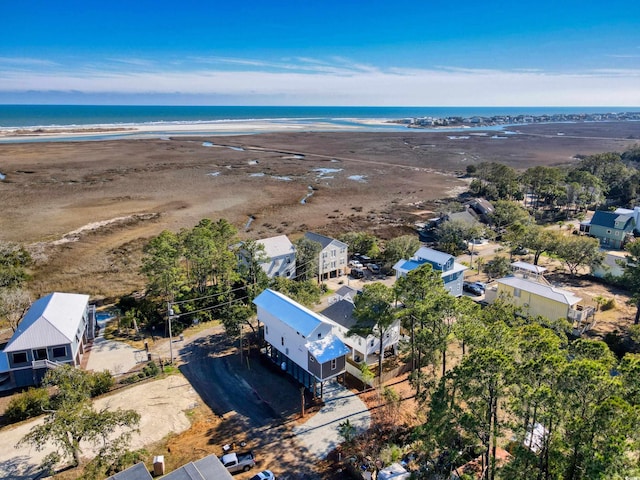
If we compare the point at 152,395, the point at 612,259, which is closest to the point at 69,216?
the point at 152,395

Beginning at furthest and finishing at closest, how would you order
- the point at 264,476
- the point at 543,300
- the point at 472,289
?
the point at 472,289
the point at 543,300
the point at 264,476

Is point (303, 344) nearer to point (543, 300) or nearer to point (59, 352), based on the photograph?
point (59, 352)

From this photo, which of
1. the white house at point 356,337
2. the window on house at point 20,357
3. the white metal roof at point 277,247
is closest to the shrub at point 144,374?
the window on house at point 20,357

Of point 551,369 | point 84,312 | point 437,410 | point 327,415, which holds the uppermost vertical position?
point 551,369

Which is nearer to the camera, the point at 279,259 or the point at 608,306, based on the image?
the point at 608,306

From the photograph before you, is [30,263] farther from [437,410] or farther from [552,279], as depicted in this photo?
[552,279]

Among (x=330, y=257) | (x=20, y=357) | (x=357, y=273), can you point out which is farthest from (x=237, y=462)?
(x=357, y=273)

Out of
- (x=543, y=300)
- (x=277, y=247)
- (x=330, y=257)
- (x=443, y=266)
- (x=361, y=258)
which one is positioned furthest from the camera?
(x=361, y=258)

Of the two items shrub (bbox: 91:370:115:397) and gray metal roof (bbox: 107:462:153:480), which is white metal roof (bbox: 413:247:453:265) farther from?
gray metal roof (bbox: 107:462:153:480)

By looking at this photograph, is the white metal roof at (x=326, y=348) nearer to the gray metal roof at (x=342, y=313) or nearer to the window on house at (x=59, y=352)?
the gray metal roof at (x=342, y=313)
